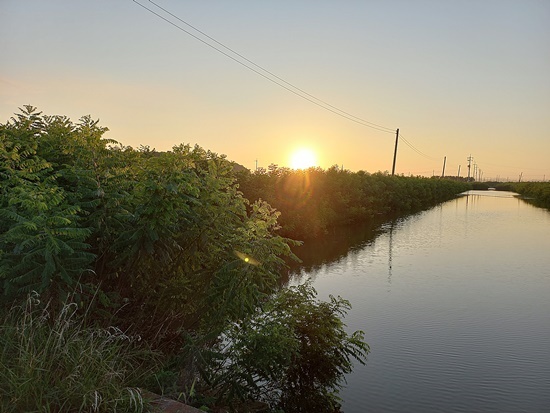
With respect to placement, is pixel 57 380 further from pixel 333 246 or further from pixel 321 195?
pixel 321 195

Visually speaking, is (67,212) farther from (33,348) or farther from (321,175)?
(321,175)

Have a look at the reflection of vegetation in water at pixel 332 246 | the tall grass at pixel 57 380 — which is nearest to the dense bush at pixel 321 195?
the reflection of vegetation in water at pixel 332 246

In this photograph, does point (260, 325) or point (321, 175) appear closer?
point (260, 325)

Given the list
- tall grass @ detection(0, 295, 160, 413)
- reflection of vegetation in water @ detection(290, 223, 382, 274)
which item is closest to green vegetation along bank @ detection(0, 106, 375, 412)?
tall grass @ detection(0, 295, 160, 413)

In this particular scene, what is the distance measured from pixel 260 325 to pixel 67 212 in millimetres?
3124

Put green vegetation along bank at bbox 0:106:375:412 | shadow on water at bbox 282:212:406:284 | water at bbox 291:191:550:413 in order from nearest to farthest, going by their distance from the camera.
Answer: green vegetation along bank at bbox 0:106:375:412, water at bbox 291:191:550:413, shadow on water at bbox 282:212:406:284

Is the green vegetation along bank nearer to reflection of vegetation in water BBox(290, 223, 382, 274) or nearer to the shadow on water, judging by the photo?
the shadow on water

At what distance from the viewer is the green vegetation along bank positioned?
16.3ft

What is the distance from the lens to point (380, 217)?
143 feet

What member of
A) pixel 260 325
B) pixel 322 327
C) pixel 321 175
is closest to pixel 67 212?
pixel 260 325

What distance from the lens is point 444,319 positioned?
42.8ft

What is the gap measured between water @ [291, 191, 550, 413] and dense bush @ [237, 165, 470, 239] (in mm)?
2440

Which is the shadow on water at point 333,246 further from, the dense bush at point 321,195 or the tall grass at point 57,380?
the tall grass at point 57,380

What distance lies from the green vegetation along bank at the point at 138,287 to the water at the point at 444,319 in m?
1.90
